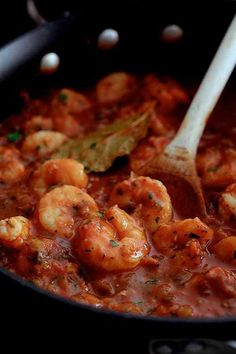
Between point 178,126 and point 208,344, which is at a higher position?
point 208,344

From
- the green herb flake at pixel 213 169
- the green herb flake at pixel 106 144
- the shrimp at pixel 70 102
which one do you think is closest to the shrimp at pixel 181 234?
the green herb flake at pixel 213 169

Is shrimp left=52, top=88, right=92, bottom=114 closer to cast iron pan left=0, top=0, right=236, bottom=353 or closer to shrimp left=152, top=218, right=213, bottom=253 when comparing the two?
cast iron pan left=0, top=0, right=236, bottom=353

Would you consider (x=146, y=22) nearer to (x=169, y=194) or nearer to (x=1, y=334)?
(x=169, y=194)

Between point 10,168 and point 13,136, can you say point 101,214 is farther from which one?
point 13,136

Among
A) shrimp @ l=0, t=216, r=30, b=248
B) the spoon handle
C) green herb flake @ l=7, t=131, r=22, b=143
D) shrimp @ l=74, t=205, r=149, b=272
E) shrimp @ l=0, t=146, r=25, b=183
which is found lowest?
green herb flake @ l=7, t=131, r=22, b=143

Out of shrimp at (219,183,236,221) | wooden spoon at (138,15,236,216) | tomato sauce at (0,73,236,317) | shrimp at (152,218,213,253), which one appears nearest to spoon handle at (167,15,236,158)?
wooden spoon at (138,15,236,216)

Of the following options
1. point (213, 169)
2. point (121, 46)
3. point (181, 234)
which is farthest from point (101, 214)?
point (121, 46)

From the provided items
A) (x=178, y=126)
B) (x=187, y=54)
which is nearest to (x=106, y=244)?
(x=178, y=126)
